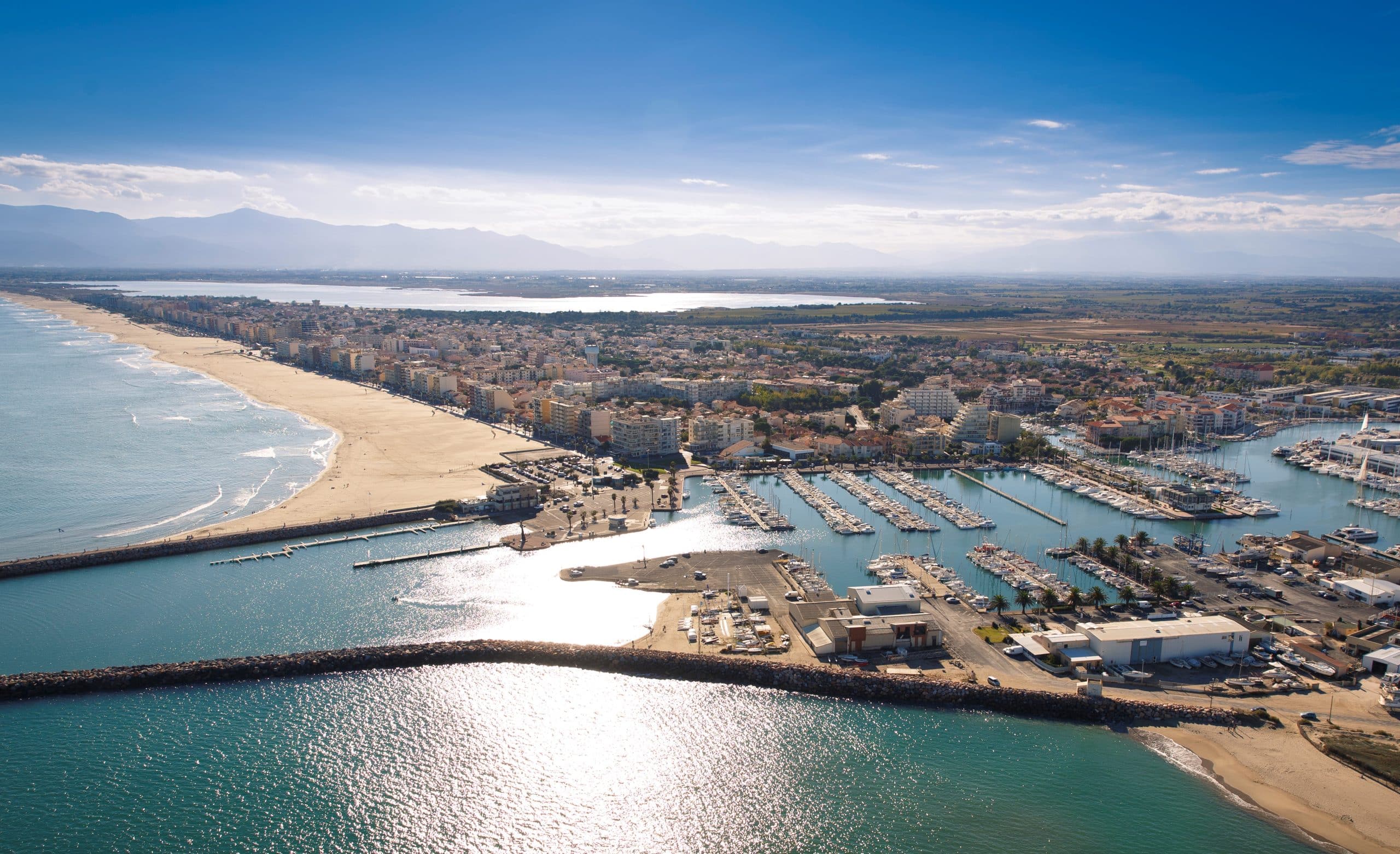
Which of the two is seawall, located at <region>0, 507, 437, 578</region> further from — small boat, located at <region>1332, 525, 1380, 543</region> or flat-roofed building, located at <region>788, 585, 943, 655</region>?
small boat, located at <region>1332, 525, 1380, 543</region>

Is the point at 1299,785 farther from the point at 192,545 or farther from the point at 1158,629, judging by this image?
the point at 192,545

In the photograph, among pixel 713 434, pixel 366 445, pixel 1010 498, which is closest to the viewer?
pixel 1010 498

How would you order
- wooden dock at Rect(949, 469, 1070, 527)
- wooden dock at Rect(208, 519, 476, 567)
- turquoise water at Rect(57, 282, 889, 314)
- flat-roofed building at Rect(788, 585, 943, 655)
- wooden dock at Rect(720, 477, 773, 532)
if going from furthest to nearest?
Answer: 1. turquoise water at Rect(57, 282, 889, 314)
2. wooden dock at Rect(949, 469, 1070, 527)
3. wooden dock at Rect(720, 477, 773, 532)
4. wooden dock at Rect(208, 519, 476, 567)
5. flat-roofed building at Rect(788, 585, 943, 655)

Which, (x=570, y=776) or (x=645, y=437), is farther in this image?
(x=645, y=437)

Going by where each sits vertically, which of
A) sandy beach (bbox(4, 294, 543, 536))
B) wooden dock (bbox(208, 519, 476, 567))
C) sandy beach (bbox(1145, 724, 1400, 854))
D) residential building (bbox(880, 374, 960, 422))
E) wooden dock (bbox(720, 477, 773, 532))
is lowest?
sandy beach (bbox(1145, 724, 1400, 854))

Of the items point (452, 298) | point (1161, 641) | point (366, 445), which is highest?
point (452, 298)

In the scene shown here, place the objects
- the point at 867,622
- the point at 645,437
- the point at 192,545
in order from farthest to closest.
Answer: the point at 645,437
the point at 192,545
the point at 867,622

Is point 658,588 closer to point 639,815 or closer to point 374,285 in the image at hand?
point 639,815

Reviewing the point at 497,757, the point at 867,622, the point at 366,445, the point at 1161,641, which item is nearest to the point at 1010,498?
the point at 1161,641

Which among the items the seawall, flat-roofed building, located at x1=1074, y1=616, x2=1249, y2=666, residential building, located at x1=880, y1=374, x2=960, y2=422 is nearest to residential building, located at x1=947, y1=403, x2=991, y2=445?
residential building, located at x1=880, y1=374, x2=960, y2=422
